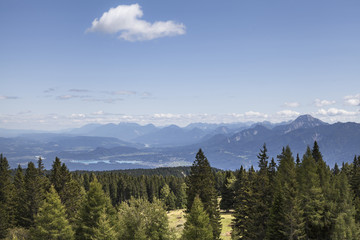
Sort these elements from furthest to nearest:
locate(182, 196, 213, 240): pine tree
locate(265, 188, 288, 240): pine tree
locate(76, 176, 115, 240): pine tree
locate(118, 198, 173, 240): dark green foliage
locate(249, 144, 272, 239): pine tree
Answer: locate(249, 144, 272, 239): pine tree < locate(76, 176, 115, 240): pine tree < locate(265, 188, 288, 240): pine tree < locate(118, 198, 173, 240): dark green foliage < locate(182, 196, 213, 240): pine tree

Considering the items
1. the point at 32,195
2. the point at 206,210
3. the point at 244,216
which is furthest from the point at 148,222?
the point at 32,195

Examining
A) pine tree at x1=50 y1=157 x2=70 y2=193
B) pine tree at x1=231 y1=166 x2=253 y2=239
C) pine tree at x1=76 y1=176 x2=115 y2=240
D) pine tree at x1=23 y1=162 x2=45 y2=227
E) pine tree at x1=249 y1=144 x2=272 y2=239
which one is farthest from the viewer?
pine tree at x1=23 y1=162 x2=45 y2=227

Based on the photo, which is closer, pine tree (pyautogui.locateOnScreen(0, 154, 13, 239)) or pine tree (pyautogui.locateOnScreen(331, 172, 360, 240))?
pine tree (pyautogui.locateOnScreen(331, 172, 360, 240))

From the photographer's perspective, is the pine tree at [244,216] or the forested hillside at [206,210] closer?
the forested hillside at [206,210]

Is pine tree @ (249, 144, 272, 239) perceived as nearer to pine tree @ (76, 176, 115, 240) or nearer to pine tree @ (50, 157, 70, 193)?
pine tree @ (76, 176, 115, 240)

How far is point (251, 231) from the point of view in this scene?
49281mm

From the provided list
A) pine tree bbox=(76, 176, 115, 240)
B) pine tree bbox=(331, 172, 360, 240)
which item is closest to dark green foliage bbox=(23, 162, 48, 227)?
pine tree bbox=(76, 176, 115, 240)

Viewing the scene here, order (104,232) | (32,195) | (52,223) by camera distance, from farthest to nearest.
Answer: (32,195), (52,223), (104,232)

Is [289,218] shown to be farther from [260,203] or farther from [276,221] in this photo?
[260,203]

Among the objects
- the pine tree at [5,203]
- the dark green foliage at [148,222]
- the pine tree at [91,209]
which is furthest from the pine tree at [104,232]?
the pine tree at [5,203]

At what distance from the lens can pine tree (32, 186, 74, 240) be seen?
46844mm

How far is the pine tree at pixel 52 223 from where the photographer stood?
1844 inches

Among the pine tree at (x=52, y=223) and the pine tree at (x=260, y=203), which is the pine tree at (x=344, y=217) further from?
the pine tree at (x=52, y=223)

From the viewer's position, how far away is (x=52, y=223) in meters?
46.6
